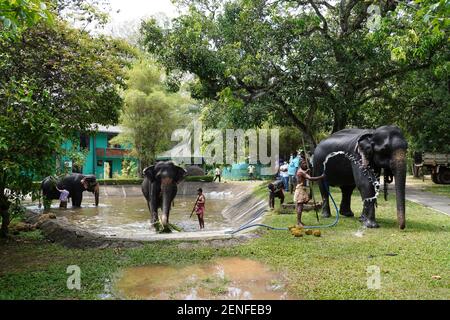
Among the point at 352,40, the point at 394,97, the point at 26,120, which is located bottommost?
the point at 26,120

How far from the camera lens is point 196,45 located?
714 inches

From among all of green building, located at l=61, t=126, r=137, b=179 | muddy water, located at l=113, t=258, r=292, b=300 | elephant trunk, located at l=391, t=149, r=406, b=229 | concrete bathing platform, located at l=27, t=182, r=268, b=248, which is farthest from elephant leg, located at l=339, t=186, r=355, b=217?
green building, located at l=61, t=126, r=137, b=179

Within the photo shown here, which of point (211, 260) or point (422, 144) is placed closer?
point (211, 260)

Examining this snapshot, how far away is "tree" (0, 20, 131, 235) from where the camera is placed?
25.5 feet

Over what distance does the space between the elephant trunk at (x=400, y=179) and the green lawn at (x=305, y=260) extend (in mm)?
415

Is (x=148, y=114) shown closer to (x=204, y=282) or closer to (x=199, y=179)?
(x=199, y=179)

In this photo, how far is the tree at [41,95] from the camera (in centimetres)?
777

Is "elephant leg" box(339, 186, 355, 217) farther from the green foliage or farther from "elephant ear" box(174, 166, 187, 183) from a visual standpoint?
the green foliage

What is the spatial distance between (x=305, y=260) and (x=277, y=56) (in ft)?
40.6

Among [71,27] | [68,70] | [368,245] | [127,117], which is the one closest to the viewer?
[368,245]

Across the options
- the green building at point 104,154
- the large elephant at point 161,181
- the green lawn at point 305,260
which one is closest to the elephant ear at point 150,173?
the large elephant at point 161,181

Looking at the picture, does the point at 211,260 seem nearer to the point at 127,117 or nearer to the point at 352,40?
the point at 352,40
